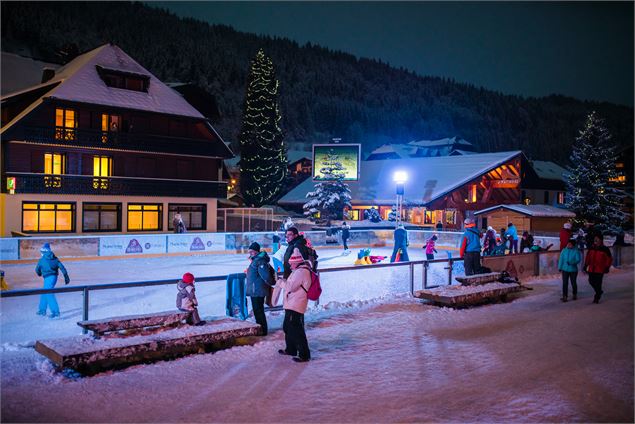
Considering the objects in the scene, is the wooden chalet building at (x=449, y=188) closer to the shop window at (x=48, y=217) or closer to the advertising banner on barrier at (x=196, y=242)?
the advertising banner on barrier at (x=196, y=242)

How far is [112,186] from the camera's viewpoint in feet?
112

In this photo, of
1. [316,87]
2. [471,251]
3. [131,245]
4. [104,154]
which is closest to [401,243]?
[471,251]

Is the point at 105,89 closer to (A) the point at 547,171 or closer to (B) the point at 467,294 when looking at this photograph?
(B) the point at 467,294

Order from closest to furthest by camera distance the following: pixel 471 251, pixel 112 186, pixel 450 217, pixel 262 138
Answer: pixel 471 251, pixel 112 186, pixel 450 217, pixel 262 138

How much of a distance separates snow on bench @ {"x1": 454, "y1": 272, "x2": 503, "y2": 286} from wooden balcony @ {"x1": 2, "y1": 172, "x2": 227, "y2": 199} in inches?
1029

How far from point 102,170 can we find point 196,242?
1354 cm

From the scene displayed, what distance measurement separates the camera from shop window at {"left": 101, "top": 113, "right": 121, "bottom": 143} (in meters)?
34.5

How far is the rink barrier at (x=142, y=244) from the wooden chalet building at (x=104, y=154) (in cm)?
1108

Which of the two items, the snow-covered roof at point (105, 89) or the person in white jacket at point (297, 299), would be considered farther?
the snow-covered roof at point (105, 89)

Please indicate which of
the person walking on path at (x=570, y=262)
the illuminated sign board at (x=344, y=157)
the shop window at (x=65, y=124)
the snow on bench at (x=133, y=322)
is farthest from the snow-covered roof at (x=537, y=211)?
the snow on bench at (x=133, y=322)

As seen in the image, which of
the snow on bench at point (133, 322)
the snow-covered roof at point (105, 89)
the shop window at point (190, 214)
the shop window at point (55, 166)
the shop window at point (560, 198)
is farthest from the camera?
the shop window at point (560, 198)

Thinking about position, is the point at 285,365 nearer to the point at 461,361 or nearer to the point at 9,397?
the point at 461,361

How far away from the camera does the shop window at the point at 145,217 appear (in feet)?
115

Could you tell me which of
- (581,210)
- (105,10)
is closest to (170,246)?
(581,210)
